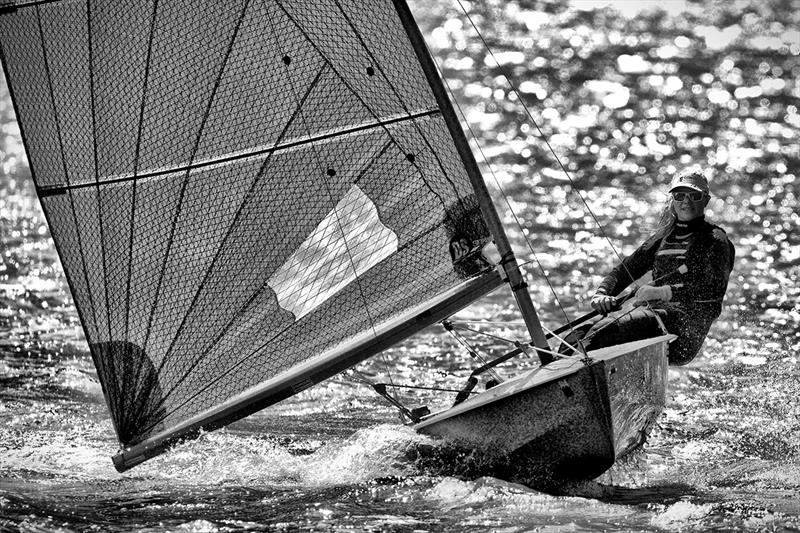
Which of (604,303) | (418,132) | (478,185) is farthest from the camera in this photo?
(604,303)

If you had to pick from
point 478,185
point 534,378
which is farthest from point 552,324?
point 534,378

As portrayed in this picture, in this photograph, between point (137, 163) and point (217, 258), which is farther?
point (217, 258)

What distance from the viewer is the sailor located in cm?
746

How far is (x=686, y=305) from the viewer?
7.52m

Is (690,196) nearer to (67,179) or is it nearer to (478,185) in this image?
(478,185)

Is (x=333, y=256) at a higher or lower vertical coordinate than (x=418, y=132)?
lower

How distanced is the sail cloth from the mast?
0.25 m

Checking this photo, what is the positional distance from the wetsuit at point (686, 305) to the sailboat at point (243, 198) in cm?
46

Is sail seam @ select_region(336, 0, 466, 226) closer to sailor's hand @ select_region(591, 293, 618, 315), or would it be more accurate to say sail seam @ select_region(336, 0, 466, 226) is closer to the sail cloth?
the sail cloth

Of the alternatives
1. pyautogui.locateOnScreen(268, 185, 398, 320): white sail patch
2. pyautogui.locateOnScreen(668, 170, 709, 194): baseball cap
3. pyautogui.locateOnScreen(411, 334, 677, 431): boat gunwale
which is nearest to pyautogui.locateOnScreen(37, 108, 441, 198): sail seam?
pyautogui.locateOnScreen(268, 185, 398, 320): white sail patch

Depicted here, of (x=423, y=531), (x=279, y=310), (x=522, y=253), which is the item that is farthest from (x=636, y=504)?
(x=522, y=253)

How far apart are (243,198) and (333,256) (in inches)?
24.1

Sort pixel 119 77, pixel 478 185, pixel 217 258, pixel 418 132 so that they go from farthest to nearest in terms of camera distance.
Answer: pixel 217 258 < pixel 418 132 < pixel 119 77 < pixel 478 185

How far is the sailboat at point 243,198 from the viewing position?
22.6ft
